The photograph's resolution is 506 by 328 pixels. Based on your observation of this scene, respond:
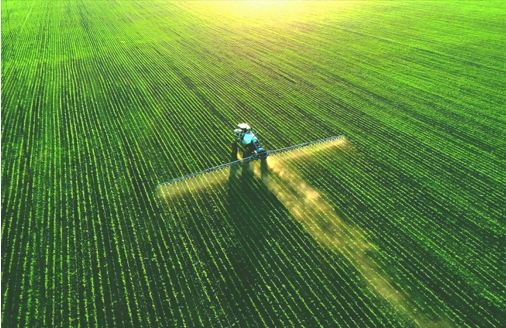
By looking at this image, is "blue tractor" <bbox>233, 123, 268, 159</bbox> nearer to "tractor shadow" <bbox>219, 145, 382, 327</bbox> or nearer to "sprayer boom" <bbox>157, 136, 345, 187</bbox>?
"sprayer boom" <bbox>157, 136, 345, 187</bbox>

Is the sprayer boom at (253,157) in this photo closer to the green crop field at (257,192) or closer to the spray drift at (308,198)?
the spray drift at (308,198)

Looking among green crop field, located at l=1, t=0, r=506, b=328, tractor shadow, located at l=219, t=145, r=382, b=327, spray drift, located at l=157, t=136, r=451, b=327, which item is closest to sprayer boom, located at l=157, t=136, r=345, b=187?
spray drift, located at l=157, t=136, r=451, b=327

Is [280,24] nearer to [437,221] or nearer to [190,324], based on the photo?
[437,221]

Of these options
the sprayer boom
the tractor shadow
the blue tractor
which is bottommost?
the tractor shadow

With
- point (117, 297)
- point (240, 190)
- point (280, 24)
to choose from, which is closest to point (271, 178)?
point (240, 190)

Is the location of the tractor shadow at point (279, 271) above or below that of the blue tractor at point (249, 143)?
below

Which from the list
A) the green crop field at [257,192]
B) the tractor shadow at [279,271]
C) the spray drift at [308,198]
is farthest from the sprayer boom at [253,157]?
the tractor shadow at [279,271]

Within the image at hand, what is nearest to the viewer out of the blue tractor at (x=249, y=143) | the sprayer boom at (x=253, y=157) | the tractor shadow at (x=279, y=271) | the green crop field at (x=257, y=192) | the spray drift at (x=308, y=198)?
the tractor shadow at (x=279, y=271)

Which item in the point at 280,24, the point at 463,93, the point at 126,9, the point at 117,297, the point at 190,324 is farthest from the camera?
the point at 126,9
